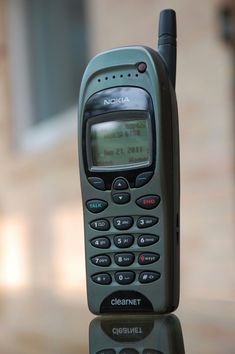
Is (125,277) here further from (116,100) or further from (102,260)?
(116,100)

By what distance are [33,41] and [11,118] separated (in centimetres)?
35

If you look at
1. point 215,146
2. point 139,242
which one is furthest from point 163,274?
point 215,146

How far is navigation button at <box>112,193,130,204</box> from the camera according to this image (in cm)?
64

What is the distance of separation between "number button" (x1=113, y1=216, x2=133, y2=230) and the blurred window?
235 cm

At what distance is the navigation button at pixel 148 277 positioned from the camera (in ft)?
2.03

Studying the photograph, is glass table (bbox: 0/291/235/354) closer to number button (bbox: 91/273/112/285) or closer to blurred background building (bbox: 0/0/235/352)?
number button (bbox: 91/273/112/285)

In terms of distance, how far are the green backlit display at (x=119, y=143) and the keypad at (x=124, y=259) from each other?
0.08 metres

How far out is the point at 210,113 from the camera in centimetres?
220

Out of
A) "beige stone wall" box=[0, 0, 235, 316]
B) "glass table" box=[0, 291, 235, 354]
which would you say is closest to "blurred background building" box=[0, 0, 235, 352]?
"beige stone wall" box=[0, 0, 235, 316]

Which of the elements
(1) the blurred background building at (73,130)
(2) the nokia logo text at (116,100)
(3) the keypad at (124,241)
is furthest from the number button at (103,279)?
(1) the blurred background building at (73,130)

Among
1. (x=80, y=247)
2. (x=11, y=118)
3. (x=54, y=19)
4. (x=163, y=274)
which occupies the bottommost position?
(x=80, y=247)

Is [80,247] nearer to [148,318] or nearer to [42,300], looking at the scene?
[42,300]

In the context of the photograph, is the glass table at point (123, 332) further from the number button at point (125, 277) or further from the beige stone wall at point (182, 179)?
the beige stone wall at point (182, 179)

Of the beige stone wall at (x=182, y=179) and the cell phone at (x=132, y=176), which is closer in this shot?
the cell phone at (x=132, y=176)
